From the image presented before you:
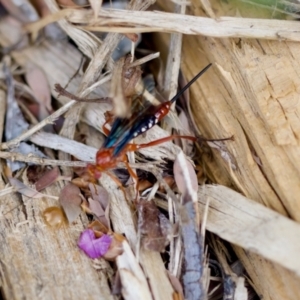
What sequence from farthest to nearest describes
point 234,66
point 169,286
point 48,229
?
point 234,66 < point 48,229 < point 169,286

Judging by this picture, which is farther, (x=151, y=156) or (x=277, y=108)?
(x=151, y=156)

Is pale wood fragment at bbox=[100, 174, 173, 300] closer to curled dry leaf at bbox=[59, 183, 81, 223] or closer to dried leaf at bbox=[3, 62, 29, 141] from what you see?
curled dry leaf at bbox=[59, 183, 81, 223]

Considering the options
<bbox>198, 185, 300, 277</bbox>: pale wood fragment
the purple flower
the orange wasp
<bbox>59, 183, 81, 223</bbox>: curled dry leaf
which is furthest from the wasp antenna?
the purple flower

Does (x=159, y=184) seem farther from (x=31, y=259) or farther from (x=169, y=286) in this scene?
(x=31, y=259)

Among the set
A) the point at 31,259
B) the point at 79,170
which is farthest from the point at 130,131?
the point at 31,259

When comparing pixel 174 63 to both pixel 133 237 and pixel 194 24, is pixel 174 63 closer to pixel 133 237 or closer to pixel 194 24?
pixel 194 24

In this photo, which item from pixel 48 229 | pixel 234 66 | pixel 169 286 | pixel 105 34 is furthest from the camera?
pixel 105 34

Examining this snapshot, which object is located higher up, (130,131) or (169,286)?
(130,131)

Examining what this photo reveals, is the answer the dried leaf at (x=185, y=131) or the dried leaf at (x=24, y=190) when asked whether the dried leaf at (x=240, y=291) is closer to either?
the dried leaf at (x=185, y=131)

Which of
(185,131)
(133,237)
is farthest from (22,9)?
(133,237)
